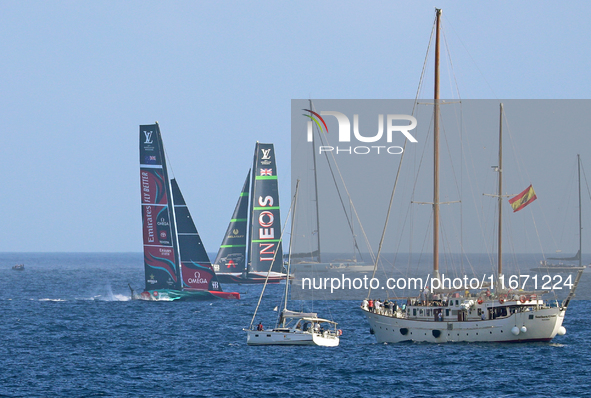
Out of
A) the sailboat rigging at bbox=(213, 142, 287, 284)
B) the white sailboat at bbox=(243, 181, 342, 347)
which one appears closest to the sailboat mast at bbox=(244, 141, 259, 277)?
the sailboat rigging at bbox=(213, 142, 287, 284)

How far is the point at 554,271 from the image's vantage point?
17238 cm

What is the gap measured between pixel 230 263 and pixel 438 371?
249 ft

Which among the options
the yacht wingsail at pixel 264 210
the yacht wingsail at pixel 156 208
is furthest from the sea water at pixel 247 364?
the yacht wingsail at pixel 264 210

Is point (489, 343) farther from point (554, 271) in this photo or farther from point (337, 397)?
point (554, 271)

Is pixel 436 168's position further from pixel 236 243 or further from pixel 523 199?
pixel 236 243

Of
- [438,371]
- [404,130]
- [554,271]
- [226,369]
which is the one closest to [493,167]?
[404,130]

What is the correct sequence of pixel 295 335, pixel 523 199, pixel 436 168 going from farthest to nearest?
pixel 523 199, pixel 436 168, pixel 295 335

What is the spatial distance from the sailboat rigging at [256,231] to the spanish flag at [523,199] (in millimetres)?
55068

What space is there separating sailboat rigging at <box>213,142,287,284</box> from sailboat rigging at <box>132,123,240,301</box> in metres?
26.1

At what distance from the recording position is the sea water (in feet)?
152

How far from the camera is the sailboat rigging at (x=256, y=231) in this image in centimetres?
12050

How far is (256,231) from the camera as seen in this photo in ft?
399

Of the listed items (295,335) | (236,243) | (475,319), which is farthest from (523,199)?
(236,243)

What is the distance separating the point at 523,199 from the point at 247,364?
2756cm
